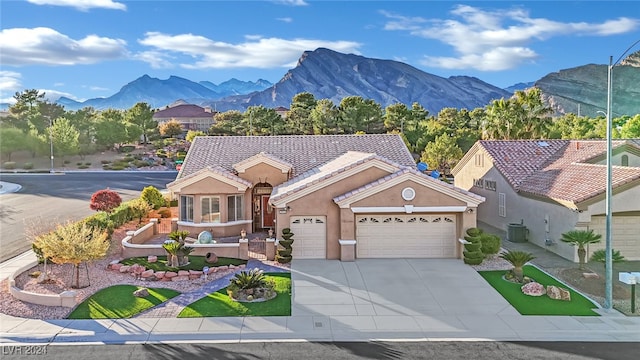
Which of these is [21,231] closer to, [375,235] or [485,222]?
[375,235]

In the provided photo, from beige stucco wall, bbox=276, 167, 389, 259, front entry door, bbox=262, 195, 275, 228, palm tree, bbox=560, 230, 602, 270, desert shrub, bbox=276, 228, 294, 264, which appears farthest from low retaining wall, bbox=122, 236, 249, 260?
palm tree, bbox=560, 230, 602, 270

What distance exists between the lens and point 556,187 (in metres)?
24.4

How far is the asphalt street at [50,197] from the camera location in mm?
25983

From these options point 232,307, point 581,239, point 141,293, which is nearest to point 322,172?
point 232,307

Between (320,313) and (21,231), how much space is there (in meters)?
21.1

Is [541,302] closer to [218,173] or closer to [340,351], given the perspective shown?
[340,351]

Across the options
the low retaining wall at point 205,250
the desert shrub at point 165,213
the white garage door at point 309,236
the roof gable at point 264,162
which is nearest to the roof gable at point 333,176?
the white garage door at point 309,236

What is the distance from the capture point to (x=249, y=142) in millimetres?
31719

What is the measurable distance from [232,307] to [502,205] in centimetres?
1950

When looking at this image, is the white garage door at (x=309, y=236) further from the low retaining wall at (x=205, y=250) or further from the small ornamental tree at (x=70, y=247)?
the small ornamental tree at (x=70, y=247)

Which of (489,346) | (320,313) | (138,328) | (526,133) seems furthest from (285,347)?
(526,133)

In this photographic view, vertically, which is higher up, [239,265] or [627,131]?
[627,131]

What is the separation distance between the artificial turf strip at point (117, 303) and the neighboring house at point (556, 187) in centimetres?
1768

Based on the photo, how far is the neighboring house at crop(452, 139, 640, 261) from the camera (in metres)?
21.9
